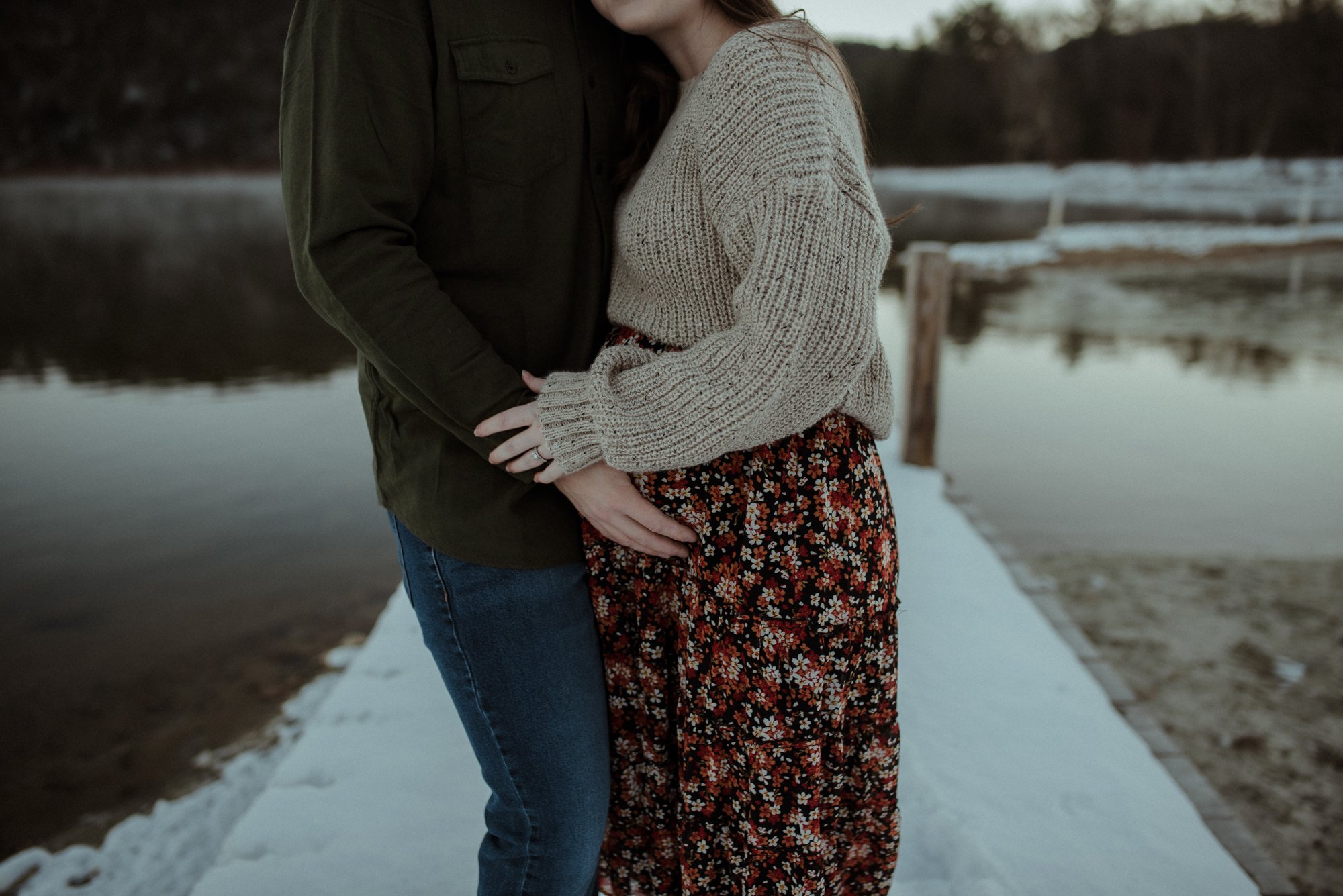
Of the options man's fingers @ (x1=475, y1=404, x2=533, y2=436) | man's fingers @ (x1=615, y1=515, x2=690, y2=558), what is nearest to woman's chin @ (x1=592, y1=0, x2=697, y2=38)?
man's fingers @ (x1=475, y1=404, x2=533, y2=436)

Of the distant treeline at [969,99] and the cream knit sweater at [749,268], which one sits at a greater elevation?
the distant treeline at [969,99]

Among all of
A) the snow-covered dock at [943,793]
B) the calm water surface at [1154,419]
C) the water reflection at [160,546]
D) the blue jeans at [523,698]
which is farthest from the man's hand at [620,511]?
the calm water surface at [1154,419]

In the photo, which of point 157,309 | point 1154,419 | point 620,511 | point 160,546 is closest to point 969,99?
point 157,309

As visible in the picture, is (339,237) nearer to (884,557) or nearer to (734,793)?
(884,557)

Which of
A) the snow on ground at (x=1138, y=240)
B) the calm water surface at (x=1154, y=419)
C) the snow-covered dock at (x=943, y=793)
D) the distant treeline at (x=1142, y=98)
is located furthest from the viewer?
the distant treeline at (x=1142, y=98)

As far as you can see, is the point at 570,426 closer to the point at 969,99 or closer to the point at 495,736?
the point at 495,736

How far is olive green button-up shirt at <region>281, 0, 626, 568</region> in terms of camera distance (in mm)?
806

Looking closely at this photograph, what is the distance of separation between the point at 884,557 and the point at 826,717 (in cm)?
21

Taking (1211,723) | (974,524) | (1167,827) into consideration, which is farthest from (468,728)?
(974,524)

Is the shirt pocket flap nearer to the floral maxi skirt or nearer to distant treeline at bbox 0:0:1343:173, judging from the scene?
the floral maxi skirt

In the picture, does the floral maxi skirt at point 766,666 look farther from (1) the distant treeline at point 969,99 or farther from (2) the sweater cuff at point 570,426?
(1) the distant treeline at point 969,99

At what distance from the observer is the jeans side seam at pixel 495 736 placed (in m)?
0.97

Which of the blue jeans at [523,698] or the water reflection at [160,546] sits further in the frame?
the water reflection at [160,546]

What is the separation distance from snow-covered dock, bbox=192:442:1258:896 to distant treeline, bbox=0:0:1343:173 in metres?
34.6
